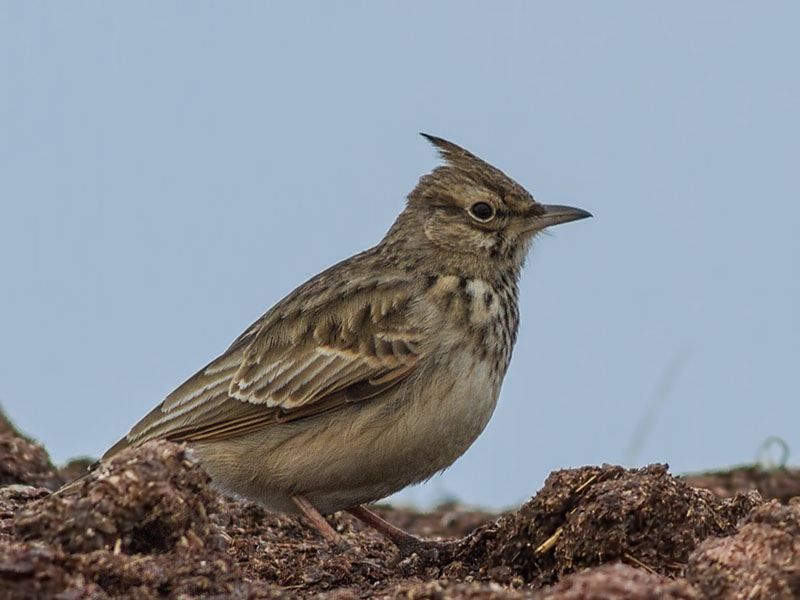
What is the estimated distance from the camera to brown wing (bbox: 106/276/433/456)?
746cm

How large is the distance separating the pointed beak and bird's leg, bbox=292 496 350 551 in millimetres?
2471

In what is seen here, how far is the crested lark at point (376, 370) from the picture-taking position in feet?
23.7

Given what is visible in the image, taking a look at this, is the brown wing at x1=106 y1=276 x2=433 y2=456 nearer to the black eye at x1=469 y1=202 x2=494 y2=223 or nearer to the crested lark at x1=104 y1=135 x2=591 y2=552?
the crested lark at x1=104 y1=135 x2=591 y2=552

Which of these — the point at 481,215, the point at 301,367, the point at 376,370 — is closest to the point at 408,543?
the point at 376,370

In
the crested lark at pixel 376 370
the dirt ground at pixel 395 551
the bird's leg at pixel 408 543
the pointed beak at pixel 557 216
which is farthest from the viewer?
the pointed beak at pixel 557 216

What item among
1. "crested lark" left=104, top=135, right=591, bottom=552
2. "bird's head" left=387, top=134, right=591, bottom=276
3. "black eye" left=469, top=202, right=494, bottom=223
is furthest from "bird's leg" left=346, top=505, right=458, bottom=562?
"black eye" left=469, top=202, right=494, bottom=223

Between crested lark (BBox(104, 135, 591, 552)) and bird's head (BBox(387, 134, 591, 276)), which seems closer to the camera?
crested lark (BBox(104, 135, 591, 552))

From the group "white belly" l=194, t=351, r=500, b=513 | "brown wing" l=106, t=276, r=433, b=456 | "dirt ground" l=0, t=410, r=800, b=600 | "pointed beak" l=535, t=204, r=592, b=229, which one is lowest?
→ "dirt ground" l=0, t=410, r=800, b=600

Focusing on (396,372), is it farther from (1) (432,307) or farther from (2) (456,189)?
(2) (456,189)

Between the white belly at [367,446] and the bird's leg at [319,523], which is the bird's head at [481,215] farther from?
the bird's leg at [319,523]

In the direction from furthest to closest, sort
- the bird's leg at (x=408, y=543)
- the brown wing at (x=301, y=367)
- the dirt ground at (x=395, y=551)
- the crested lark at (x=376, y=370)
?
the brown wing at (x=301, y=367)
the crested lark at (x=376, y=370)
the bird's leg at (x=408, y=543)
the dirt ground at (x=395, y=551)

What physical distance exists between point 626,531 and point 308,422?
251 centimetres

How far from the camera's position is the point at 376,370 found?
7387 mm

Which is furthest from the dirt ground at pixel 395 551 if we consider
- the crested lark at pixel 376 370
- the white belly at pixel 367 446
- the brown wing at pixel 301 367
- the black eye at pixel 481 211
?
the black eye at pixel 481 211
